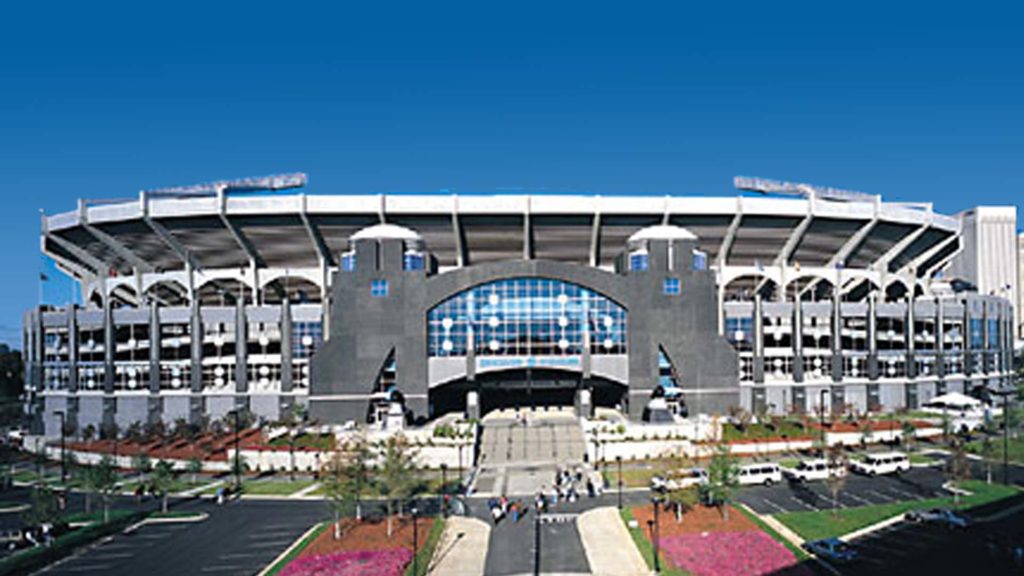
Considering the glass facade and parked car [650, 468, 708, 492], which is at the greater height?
the glass facade

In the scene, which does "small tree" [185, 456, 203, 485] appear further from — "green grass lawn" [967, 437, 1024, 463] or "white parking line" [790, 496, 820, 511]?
"green grass lawn" [967, 437, 1024, 463]

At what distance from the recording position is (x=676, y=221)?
270 feet

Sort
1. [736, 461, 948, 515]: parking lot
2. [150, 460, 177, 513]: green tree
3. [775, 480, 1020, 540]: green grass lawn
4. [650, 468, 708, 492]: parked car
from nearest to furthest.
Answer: [775, 480, 1020, 540]: green grass lawn < [736, 461, 948, 515]: parking lot < [650, 468, 708, 492]: parked car < [150, 460, 177, 513]: green tree

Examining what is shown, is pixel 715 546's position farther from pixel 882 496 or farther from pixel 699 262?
pixel 699 262

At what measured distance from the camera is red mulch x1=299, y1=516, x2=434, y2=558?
34844mm

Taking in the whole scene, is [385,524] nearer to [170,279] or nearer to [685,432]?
[685,432]

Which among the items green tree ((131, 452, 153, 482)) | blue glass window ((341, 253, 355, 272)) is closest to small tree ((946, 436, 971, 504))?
blue glass window ((341, 253, 355, 272))

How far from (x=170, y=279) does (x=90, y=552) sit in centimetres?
5665

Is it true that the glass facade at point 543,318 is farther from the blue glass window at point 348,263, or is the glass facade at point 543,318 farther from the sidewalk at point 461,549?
the sidewalk at point 461,549

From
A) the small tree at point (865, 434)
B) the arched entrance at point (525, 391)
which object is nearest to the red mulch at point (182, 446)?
the arched entrance at point (525, 391)

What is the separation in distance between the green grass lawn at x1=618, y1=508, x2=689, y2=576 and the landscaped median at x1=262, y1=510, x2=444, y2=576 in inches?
422

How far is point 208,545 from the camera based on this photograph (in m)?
36.9

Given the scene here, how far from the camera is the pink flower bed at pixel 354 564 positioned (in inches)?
1230

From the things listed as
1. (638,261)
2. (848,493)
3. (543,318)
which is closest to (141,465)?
(543,318)
